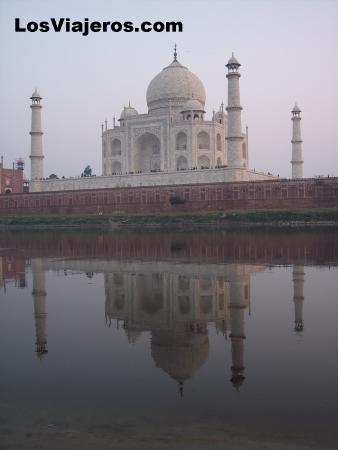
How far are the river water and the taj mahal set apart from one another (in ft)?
79.3

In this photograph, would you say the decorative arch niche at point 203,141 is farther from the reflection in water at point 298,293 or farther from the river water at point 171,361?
the river water at point 171,361

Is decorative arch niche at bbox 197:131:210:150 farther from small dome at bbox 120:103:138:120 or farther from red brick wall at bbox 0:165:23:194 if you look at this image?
red brick wall at bbox 0:165:23:194

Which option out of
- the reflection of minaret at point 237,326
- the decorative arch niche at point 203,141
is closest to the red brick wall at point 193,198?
the decorative arch niche at point 203,141

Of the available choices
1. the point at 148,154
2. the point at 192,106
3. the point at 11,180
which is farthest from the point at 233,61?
the point at 11,180

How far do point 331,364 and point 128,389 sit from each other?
62.5 inches

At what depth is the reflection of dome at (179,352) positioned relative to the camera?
12.5 feet

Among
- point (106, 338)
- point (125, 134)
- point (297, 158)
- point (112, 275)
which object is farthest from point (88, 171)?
point (106, 338)

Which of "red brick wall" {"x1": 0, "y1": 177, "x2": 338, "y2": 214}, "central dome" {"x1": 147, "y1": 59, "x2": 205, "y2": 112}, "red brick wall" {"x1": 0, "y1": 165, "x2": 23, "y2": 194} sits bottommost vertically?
"red brick wall" {"x1": 0, "y1": 177, "x2": 338, "y2": 214}

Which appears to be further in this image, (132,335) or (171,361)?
A: (132,335)

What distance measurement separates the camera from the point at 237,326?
5.07 metres

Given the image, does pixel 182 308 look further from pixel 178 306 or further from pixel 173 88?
pixel 173 88

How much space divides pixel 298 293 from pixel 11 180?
39.6 metres

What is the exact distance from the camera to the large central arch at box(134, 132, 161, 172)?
38562 mm

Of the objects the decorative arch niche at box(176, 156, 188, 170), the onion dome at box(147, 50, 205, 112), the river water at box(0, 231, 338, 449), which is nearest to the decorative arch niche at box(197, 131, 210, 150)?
the decorative arch niche at box(176, 156, 188, 170)
